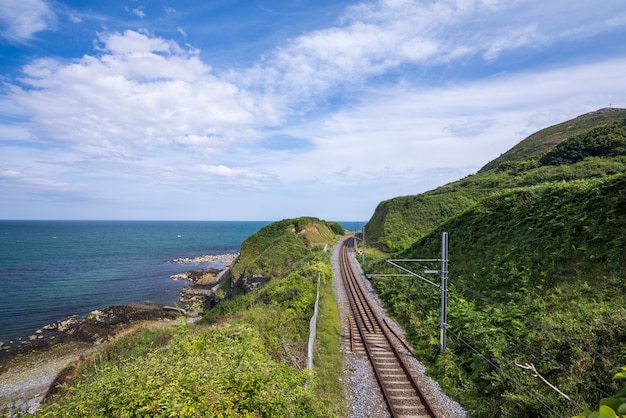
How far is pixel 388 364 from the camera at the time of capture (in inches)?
604

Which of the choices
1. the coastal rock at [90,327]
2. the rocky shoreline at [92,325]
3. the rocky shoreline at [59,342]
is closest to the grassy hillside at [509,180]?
the rocky shoreline at [92,325]

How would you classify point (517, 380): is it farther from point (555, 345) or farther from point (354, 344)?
point (354, 344)

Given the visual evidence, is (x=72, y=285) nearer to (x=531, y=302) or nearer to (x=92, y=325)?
(x=92, y=325)

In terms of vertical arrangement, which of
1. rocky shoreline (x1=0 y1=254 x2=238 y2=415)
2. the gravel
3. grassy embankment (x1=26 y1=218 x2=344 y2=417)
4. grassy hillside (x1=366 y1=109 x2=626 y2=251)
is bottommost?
rocky shoreline (x1=0 y1=254 x2=238 y2=415)

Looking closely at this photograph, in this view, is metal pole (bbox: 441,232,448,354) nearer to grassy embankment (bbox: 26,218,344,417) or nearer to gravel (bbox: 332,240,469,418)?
gravel (bbox: 332,240,469,418)

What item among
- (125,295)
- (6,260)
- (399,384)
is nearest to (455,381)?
(399,384)

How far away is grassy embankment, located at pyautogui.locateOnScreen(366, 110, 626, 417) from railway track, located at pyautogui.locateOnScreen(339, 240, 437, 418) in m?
1.42

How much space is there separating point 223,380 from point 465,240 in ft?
79.0

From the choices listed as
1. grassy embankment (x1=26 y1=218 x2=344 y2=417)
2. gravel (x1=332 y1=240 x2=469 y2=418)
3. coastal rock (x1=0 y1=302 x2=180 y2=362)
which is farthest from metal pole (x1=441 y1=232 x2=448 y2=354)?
coastal rock (x1=0 y1=302 x2=180 y2=362)

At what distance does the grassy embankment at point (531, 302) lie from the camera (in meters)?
10.9

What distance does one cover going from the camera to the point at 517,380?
11703 mm

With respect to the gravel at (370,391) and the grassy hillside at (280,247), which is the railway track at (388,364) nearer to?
the gravel at (370,391)

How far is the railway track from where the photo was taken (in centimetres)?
1195

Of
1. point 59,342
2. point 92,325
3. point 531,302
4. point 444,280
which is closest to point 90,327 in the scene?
point 92,325
